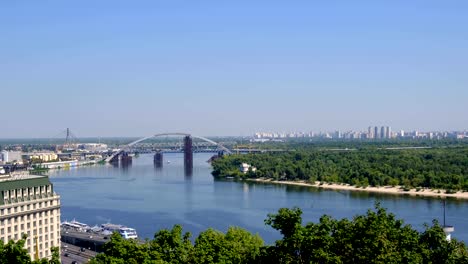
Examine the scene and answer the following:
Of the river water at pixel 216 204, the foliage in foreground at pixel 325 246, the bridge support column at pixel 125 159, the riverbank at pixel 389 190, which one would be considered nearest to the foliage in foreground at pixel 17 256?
the foliage in foreground at pixel 325 246

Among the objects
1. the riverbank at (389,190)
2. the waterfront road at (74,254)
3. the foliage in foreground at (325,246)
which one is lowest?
the waterfront road at (74,254)

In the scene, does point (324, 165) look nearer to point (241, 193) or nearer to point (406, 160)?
point (406, 160)

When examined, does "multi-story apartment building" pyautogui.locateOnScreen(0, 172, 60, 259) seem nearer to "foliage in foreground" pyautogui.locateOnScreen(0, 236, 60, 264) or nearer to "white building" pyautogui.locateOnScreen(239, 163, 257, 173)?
"foliage in foreground" pyautogui.locateOnScreen(0, 236, 60, 264)

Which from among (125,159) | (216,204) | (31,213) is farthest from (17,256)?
(125,159)

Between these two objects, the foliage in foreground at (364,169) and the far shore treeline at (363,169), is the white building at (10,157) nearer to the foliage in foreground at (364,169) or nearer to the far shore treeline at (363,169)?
the foliage in foreground at (364,169)

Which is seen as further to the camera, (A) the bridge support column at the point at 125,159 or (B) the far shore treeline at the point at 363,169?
(A) the bridge support column at the point at 125,159

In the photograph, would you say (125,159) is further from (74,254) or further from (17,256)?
(17,256)

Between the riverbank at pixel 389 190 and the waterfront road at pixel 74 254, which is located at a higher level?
the riverbank at pixel 389 190

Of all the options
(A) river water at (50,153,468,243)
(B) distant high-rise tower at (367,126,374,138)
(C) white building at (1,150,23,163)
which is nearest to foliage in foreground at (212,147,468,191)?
(A) river water at (50,153,468,243)

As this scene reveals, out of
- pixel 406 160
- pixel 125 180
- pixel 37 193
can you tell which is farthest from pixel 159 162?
pixel 37 193
